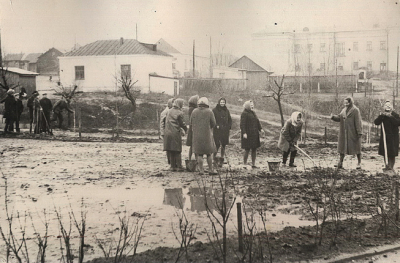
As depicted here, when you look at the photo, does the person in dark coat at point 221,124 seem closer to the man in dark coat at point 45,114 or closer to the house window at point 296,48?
the man in dark coat at point 45,114

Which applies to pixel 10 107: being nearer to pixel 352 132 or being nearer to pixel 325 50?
pixel 352 132

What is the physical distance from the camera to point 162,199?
7.40 m

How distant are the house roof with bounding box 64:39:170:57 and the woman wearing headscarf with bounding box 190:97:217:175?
19.5 meters

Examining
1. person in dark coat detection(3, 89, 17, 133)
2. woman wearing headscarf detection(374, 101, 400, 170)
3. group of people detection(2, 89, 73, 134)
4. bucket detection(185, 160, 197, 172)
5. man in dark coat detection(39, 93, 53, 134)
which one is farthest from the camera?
man in dark coat detection(39, 93, 53, 134)

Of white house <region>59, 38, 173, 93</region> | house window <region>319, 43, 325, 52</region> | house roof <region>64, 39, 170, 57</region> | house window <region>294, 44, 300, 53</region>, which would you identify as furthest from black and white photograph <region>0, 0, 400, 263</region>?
house roof <region>64, 39, 170, 57</region>

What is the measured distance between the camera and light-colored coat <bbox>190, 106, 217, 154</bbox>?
9.42 m

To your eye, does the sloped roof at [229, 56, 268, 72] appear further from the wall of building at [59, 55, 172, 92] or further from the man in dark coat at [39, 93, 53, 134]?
the man in dark coat at [39, 93, 53, 134]

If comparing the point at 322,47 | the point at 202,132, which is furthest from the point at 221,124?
the point at 322,47

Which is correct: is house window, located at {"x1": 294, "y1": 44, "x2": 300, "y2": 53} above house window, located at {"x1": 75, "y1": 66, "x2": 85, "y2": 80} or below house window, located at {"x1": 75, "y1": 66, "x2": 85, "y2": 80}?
above

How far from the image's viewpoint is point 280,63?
33156 mm

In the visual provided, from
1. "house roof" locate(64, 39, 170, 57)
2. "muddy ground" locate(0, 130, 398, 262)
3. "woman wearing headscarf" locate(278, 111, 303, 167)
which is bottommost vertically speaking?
"muddy ground" locate(0, 130, 398, 262)

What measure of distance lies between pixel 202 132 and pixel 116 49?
20.5 m

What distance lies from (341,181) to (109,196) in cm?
427

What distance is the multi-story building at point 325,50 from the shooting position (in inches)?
820
